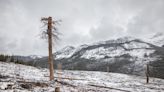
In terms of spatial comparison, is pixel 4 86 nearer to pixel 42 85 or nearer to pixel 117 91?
pixel 42 85

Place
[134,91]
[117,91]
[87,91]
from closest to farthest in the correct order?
[87,91], [117,91], [134,91]

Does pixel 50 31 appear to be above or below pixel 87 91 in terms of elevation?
above

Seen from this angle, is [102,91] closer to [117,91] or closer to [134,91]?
[117,91]

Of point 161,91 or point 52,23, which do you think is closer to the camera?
point 52,23

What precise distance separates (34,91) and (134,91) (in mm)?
19670

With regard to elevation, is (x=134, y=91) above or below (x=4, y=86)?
below

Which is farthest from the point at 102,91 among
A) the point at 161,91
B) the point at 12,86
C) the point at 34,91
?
the point at 161,91

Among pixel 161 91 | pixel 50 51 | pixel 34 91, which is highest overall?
pixel 50 51

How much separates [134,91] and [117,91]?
4378mm

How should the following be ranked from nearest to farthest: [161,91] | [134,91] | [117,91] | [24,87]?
[24,87] → [117,91] → [134,91] → [161,91]

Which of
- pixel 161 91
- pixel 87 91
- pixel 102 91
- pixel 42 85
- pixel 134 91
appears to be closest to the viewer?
pixel 42 85

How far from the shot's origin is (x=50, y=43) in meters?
→ 27.3

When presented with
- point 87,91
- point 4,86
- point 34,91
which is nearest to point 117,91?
point 87,91

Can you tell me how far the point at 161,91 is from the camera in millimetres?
41781
